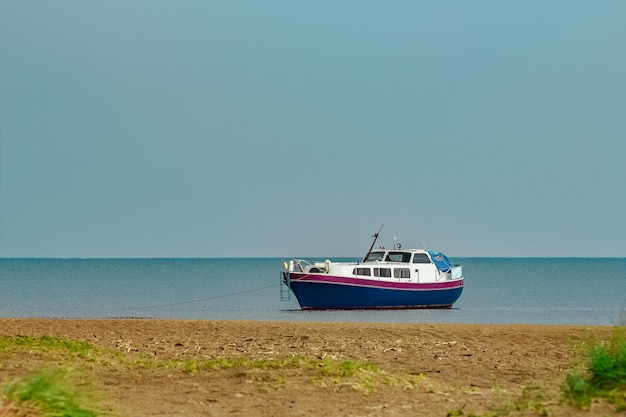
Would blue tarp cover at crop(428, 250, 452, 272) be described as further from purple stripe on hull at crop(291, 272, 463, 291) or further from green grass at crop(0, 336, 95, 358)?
green grass at crop(0, 336, 95, 358)

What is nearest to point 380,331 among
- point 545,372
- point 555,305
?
point 545,372

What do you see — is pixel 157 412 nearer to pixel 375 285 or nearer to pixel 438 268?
pixel 375 285

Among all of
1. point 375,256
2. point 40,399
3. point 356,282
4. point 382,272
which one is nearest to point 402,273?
point 382,272

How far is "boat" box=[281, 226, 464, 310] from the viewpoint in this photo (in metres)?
47.1

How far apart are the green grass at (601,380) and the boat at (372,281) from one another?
35.8 m

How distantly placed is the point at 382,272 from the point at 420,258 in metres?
2.42

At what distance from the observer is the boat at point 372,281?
4709 centimetres

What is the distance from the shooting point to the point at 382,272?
47688 millimetres

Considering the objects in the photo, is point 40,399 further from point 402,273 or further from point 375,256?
point 375,256

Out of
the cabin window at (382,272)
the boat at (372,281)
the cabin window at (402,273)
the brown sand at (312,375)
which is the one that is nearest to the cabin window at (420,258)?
the boat at (372,281)

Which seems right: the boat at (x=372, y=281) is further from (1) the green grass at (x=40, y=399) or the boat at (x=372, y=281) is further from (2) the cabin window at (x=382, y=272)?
(1) the green grass at (x=40, y=399)

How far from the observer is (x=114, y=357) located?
51.5ft

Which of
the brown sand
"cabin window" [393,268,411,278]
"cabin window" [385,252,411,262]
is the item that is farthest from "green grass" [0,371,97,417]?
"cabin window" [393,268,411,278]

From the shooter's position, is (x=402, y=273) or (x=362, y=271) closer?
(x=362, y=271)
